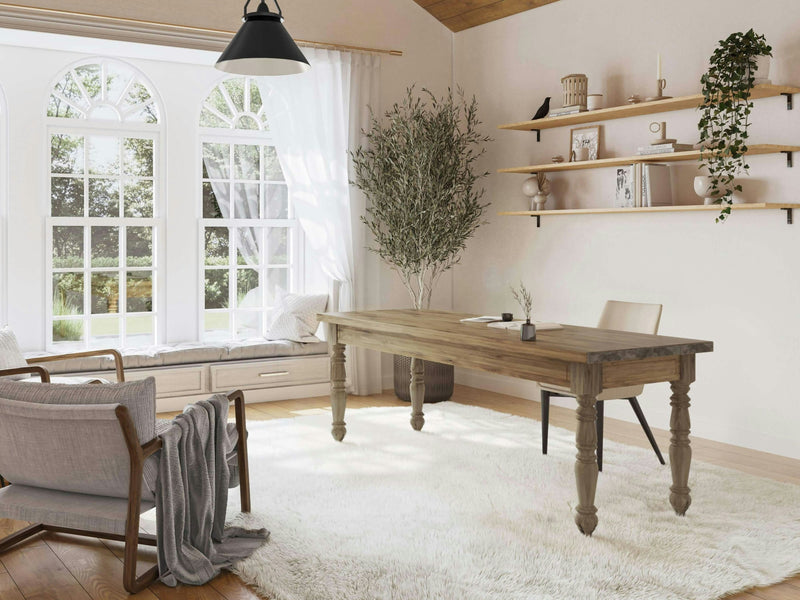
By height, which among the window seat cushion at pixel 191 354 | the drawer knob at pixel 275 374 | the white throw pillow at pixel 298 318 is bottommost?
the drawer knob at pixel 275 374

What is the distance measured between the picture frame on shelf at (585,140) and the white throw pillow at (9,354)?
12.5 feet

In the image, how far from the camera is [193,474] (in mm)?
3129

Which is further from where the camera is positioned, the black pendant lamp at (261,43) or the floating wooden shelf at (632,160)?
the floating wooden shelf at (632,160)

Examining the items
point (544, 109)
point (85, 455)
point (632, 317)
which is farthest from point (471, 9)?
point (85, 455)

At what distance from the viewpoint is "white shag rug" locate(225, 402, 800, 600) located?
9.67 feet

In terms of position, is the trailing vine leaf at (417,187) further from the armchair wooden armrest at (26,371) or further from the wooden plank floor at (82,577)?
the wooden plank floor at (82,577)

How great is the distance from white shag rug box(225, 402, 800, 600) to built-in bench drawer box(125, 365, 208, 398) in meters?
1.22

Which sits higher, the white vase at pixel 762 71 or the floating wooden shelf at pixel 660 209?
the white vase at pixel 762 71

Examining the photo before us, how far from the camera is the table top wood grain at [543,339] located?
3342 millimetres

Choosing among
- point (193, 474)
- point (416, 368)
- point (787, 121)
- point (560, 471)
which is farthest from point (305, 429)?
point (787, 121)

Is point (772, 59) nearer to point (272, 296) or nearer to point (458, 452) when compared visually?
point (458, 452)

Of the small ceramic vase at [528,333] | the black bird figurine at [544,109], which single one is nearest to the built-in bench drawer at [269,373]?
the black bird figurine at [544,109]

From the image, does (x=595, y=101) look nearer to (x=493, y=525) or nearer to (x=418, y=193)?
(x=418, y=193)

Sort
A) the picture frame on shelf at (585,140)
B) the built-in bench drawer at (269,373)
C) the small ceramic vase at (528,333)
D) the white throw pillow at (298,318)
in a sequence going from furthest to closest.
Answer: the white throw pillow at (298,318) → the built-in bench drawer at (269,373) → the picture frame on shelf at (585,140) → the small ceramic vase at (528,333)
